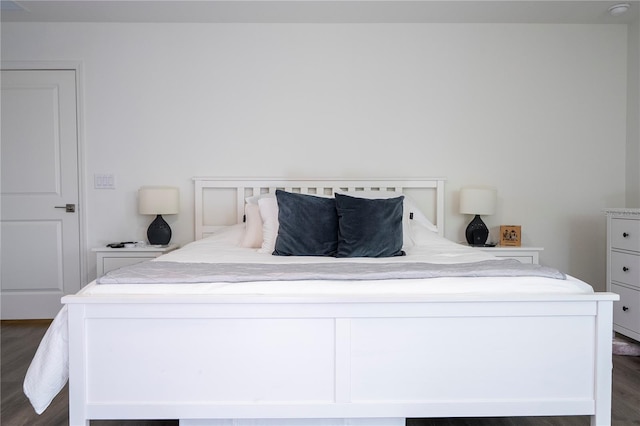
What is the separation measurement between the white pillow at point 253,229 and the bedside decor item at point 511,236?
1.72 metres

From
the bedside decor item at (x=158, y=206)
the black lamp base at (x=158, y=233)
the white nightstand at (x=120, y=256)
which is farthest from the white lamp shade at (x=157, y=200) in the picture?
the white nightstand at (x=120, y=256)

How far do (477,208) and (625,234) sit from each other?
88 cm

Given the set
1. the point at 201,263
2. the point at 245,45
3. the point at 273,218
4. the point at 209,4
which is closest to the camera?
the point at 201,263

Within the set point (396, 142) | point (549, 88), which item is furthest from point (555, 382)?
point (549, 88)

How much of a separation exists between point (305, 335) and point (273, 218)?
1.14 metres

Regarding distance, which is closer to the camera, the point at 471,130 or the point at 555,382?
the point at 555,382

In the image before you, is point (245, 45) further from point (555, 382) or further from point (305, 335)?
point (555, 382)

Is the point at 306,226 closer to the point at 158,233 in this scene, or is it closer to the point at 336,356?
the point at 336,356

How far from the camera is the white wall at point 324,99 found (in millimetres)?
3402

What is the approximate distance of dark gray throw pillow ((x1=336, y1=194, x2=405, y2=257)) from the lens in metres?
2.36

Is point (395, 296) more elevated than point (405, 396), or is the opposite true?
point (395, 296)

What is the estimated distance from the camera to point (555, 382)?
1637mm

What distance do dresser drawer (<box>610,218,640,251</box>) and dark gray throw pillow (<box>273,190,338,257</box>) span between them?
180 centimetres

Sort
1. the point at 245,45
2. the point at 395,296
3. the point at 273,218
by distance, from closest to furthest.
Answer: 1. the point at 395,296
2. the point at 273,218
3. the point at 245,45
